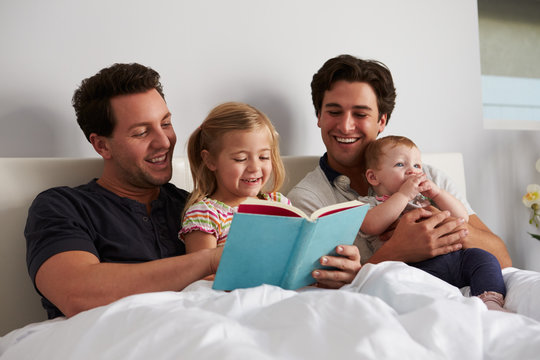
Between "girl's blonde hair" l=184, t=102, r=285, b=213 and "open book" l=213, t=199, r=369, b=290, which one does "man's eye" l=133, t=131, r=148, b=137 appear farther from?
"open book" l=213, t=199, r=369, b=290

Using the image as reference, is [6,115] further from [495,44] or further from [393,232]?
[495,44]

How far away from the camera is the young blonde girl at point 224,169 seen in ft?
5.81

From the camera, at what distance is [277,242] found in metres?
1.38

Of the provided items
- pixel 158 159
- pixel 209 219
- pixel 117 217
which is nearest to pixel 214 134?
pixel 158 159

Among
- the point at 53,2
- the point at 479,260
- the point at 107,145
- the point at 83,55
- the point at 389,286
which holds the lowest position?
the point at 479,260

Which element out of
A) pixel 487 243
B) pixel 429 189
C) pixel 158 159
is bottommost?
pixel 487 243

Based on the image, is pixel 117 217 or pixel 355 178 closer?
pixel 117 217

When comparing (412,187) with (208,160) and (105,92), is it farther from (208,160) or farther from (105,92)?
(105,92)

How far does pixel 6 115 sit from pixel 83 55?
390 millimetres

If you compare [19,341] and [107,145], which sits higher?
[107,145]

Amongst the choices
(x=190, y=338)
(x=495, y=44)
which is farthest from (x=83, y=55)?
(x=495, y=44)

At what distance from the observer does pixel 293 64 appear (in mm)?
2654

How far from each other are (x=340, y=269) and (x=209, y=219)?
1.61 ft

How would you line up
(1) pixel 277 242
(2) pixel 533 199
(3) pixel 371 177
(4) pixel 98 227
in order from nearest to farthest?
(1) pixel 277 242 → (4) pixel 98 227 → (3) pixel 371 177 → (2) pixel 533 199
